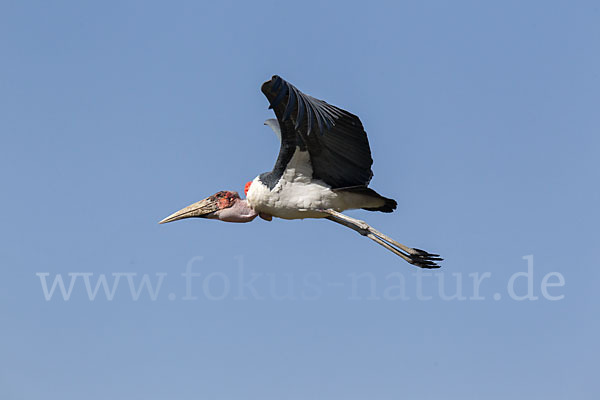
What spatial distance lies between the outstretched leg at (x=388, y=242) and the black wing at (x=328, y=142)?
1.89ft

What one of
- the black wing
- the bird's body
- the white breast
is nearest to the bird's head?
the bird's body

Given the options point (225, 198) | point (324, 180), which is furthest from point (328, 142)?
point (225, 198)

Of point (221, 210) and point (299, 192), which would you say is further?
point (221, 210)

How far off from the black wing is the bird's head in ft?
3.59

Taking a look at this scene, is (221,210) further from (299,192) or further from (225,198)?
(299,192)

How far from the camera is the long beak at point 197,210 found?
66.7 feet

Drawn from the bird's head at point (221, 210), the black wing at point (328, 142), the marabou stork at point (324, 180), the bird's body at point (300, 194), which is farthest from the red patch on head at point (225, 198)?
the black wing at point (328, 142)

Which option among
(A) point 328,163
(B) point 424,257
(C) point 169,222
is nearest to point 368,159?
(A) point 328,163

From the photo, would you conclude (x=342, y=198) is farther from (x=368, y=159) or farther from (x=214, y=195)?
(x=214, y=195)

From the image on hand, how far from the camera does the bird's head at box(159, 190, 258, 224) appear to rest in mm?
19962

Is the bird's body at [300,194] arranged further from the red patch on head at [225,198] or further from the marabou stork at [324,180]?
the red patch on head at [225,198]

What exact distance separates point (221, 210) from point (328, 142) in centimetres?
257

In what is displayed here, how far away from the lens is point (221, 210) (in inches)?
795

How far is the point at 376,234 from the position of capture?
19.2 meters
